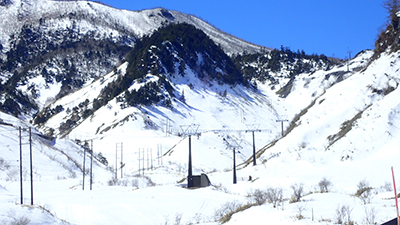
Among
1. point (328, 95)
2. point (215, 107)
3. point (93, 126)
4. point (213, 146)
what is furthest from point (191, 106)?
point (328, 95)

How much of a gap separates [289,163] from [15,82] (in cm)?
17266

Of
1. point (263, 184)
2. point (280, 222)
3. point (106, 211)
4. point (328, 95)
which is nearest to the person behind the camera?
point (280, 222)

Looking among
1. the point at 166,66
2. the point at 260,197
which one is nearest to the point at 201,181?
the point at 260,197

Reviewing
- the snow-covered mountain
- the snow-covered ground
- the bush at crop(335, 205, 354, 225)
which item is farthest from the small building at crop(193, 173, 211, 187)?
the bush at crop(335, 205, 354, 225)

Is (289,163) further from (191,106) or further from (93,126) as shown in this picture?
(191,106)

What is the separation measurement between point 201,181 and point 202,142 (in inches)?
1799

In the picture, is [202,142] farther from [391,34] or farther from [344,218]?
[344,218]

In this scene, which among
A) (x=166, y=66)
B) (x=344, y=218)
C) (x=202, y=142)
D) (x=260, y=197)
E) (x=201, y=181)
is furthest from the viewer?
(x=166, y=66)

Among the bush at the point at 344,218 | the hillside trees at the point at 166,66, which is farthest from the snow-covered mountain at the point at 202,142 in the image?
the hillside trees at the point at 166,66

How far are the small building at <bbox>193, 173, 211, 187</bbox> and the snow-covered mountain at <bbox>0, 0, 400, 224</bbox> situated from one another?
221cm

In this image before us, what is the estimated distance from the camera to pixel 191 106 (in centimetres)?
13638

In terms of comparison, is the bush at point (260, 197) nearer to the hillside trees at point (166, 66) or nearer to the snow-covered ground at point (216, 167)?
the snow-covered ground at point (216, 167)

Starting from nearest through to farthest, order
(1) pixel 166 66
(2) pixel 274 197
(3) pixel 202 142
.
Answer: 1. (2) pixel 274 197
2. (3) pixel 202 142
3. (1) pixel 166 66

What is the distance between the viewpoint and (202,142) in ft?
303
